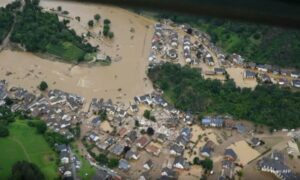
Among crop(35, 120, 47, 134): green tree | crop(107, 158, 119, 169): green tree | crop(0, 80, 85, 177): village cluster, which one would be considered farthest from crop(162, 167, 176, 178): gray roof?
crop(35, 120, 47, 134): green tree

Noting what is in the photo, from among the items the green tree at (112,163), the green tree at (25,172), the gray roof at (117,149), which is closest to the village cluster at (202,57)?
the gray roof at (117,149)

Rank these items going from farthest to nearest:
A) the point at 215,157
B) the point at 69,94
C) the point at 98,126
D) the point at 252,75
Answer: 1. the point at 252,75
2. the point at 69,94
3. the point at 98,126
4. the point at 215,157

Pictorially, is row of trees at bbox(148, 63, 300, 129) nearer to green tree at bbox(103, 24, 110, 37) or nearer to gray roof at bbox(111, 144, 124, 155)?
gray roof at bbox(111, 144, 124, 155)

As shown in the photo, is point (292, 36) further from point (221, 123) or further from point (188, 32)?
point (221, 123)

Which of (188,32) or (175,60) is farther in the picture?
(188,32)

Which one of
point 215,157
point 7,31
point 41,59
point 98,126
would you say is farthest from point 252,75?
point 7,31

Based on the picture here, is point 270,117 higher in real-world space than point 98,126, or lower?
higher

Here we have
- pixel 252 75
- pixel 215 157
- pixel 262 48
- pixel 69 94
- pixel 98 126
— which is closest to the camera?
pixel 215 157

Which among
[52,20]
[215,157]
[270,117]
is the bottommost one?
[215,157]
